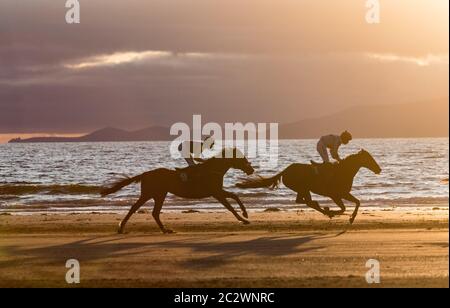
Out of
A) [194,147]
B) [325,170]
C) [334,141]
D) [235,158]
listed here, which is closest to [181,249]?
[194,147]

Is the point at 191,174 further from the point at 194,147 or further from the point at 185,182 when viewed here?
the point at 194,147

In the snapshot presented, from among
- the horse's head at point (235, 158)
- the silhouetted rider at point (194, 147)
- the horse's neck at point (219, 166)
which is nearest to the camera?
the silhouetted rider at point (194, 147)

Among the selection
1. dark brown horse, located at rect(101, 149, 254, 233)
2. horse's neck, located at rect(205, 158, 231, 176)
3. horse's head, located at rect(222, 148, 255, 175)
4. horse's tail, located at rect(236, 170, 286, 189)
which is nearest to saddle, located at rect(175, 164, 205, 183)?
dark brown horse, located at rect(101, 149, 254, 233)

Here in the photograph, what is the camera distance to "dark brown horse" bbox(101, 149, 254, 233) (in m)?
19.2

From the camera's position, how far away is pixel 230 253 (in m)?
15.1

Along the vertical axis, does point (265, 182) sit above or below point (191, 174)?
below

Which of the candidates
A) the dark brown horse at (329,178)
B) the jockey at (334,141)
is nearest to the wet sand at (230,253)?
the dark brown horse at (329,178)

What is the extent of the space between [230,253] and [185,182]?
4698mm

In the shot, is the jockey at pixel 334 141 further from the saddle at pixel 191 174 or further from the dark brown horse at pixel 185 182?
the saddle at pixel 191 174

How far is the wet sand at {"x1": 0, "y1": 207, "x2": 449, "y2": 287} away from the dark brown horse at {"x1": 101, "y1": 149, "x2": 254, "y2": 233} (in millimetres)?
811

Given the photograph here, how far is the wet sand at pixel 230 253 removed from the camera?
1223cm

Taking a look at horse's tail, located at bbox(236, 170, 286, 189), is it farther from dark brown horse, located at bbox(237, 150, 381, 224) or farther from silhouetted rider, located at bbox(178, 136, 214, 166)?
silhouetted rider, located at bbox(178, 136, 214, 166)

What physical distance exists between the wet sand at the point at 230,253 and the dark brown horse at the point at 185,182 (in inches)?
31.9
